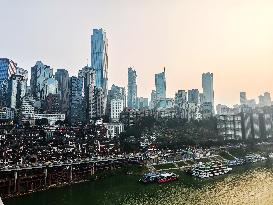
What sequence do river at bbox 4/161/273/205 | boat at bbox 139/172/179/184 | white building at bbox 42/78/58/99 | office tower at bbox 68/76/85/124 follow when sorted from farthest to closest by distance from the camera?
1. white building at bbox 42/78/58/99
2. office tower at bbox 68/76/85/124
3. boat at bbox 139/172/179/184
4. river at bbox 4/161/273/205

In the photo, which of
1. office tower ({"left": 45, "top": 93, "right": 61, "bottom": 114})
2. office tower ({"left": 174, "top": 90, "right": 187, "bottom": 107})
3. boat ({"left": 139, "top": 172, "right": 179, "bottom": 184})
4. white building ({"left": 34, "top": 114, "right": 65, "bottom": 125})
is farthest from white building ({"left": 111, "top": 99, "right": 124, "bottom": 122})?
boat ({"left": 139, "top": 172, "right": 179, "bottom": 184})

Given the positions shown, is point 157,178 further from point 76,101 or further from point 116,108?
point 116,108

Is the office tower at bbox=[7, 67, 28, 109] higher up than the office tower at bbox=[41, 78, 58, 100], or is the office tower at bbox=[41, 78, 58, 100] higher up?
the office tower at bbox=[41, 78, 58, 100]

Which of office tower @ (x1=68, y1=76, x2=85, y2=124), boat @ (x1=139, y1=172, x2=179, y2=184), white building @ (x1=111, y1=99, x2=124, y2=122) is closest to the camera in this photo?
→ boat @ (x1=139, y1=172, x2=179, y2=184)

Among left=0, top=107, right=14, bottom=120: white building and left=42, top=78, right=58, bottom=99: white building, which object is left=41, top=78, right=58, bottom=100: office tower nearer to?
left=42, top=78, right=58, bottom=99: white building

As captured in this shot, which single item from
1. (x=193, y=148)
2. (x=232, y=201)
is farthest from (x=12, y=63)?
(x=232, y=201)

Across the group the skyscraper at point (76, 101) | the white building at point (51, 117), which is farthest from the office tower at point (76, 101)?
the white building at point (51, 117)

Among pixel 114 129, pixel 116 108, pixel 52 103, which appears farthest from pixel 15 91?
pixel 114 129
